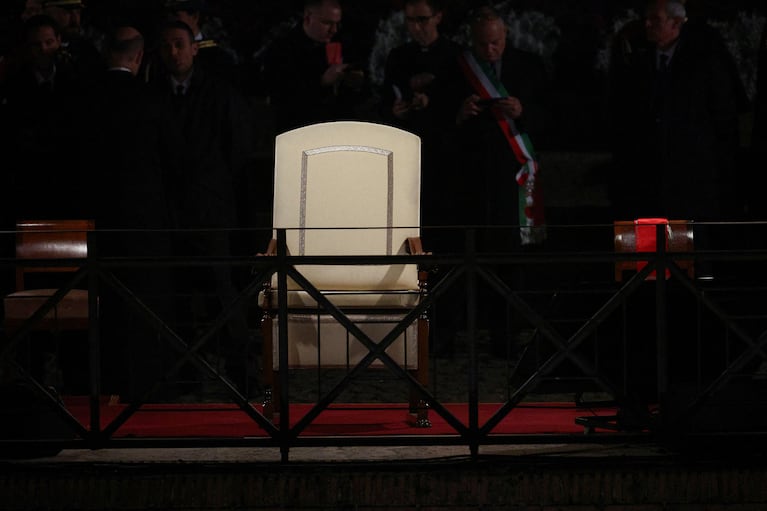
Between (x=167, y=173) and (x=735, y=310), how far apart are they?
3.25 metres

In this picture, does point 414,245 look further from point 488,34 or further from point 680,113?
point 680,113

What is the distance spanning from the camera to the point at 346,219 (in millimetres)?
5812

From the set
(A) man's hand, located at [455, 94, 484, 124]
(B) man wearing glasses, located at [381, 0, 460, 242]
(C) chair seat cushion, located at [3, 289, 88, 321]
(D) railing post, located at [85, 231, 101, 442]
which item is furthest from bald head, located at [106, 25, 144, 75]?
(D) railing post, located at [85, 231, 101, 442]

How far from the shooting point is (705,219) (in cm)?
743

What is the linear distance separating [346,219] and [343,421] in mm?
882

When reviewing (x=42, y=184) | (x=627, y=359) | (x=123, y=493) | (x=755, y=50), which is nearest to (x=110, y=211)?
(x=42, y=184)

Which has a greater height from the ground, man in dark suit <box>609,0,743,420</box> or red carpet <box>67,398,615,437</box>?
man in dark suit <box>609,0,743,420</box>

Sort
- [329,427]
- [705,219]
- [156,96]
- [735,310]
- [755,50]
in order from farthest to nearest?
[755,50], [705,219], [156,96], [329,427], [735,310]

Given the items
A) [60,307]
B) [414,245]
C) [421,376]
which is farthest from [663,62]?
[60,307]

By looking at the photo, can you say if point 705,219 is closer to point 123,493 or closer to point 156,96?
point 156,96

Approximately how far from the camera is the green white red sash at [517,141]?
745 cm

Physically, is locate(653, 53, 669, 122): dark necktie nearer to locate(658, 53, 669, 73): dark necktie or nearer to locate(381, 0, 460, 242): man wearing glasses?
locate(658, 53, 669, 73): dark necktie

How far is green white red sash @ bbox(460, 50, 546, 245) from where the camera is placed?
7.45 metres

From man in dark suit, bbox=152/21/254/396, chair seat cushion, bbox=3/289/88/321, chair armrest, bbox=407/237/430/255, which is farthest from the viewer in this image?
man in dark suit, bbox=152/21/254/396
